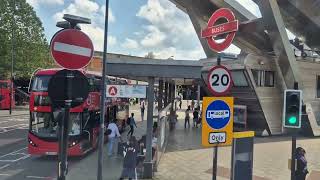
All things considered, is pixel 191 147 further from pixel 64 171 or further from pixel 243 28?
pixel 64 171

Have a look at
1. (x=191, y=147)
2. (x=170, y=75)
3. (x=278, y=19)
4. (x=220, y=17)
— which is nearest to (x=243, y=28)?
(x=278, y=19)

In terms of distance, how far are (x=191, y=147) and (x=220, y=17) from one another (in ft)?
48.7

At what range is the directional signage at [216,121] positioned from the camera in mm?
7605

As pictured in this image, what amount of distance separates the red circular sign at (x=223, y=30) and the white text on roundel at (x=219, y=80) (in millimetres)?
420

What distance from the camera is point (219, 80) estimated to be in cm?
764

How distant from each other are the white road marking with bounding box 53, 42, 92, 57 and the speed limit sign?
9.89ft

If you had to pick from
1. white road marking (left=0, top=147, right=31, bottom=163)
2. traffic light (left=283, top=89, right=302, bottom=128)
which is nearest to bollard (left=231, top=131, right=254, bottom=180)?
traffic light (left=283, top=89, right=302, bottom=128)

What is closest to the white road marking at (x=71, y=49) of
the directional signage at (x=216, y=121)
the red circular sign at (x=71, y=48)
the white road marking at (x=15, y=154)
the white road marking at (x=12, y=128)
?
the red circular sign at (x=71, y=48)

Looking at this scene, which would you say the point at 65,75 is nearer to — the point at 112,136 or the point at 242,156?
the point at 242,156

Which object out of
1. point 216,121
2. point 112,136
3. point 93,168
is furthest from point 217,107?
point 112,136

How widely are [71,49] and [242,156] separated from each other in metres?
6.97

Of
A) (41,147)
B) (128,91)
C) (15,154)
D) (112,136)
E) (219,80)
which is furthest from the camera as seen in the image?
(15,154)

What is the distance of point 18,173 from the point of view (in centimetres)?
1486

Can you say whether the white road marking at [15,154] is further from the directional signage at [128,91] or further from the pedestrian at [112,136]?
the directional signage at [128,91]
